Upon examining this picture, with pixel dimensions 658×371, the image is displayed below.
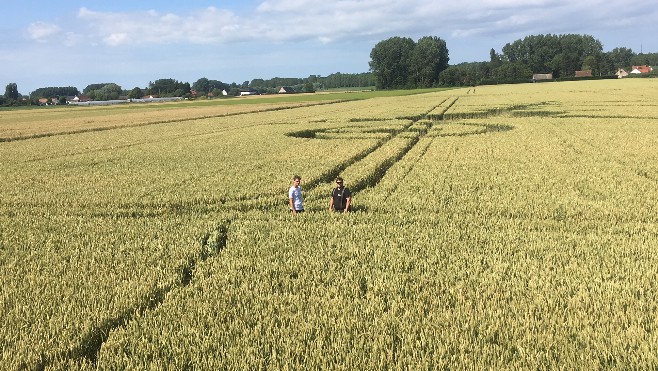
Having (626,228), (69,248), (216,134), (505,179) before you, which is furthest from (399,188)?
(216,134)

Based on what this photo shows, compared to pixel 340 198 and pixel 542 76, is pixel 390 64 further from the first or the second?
pixel 340 198

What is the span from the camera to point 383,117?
4494cm

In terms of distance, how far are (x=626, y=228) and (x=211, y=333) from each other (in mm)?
9341

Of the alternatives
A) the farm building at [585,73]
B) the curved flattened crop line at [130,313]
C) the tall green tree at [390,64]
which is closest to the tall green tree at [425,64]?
the tall green tree at [390,64]

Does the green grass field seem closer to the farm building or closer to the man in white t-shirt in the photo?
the man in white t-shirt

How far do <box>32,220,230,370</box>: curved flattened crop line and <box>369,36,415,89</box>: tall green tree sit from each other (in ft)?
575

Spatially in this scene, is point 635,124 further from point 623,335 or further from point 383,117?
point 623,335

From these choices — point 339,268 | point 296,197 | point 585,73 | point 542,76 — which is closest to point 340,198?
point 296,197

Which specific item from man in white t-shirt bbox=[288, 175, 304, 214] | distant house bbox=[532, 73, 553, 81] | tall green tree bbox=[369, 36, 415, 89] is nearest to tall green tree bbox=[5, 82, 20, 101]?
tall green tree bbox=[369, 36, 415, 89]

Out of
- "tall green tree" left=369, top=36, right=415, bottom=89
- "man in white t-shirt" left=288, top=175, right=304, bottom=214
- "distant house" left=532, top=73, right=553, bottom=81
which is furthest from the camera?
"tall green tree" left=369, top=36, right=415, bottom=89

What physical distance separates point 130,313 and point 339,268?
3530mm

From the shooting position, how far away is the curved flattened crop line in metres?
6.16

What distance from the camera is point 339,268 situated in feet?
29.6

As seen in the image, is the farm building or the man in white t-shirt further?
the farm building
